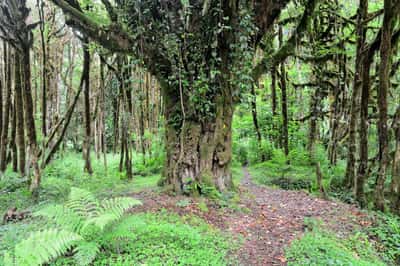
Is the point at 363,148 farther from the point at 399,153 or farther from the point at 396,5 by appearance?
the point at 396,5

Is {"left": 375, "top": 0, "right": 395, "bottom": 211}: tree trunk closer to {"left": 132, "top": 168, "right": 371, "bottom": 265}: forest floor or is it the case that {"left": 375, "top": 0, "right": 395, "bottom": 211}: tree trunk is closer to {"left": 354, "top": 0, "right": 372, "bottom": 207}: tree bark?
{"left": 354, "top": 0, "right": 372, "bottom": 207}: tree bark

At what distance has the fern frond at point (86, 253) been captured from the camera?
9.96 feet

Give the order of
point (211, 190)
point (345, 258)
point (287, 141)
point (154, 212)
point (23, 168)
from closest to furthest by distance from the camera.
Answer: point (345, 258)
point (154, 212)
point (211, 190)
point (23, 168)
point (287, 141)

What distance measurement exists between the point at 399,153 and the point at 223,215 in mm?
3591

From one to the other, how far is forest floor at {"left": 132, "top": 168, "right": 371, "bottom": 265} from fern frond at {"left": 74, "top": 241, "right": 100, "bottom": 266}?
1.80 m

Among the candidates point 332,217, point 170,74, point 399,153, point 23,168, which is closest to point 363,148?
point 399,153

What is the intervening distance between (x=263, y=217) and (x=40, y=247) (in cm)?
401

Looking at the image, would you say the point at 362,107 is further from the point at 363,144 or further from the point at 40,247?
the point at 40,247

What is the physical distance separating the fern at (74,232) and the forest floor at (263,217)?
1.32 m

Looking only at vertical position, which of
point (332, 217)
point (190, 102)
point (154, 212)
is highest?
point (190, 102)

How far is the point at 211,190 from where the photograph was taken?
6.22 meters

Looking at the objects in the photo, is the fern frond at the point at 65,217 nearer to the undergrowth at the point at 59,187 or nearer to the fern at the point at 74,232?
the fern at the point at 74,232

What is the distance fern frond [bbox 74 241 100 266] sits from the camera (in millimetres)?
3037

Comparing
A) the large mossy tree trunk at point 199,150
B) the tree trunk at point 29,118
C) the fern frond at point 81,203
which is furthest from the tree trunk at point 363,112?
the tree trunk at point 29,118
